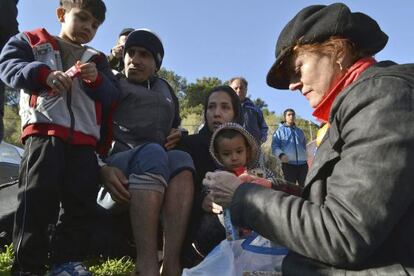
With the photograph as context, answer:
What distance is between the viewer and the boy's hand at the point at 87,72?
2553 mm

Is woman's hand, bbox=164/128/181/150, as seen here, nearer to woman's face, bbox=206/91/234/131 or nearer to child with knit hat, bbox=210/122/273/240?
child with knit hat, bbox=210/122/273/240

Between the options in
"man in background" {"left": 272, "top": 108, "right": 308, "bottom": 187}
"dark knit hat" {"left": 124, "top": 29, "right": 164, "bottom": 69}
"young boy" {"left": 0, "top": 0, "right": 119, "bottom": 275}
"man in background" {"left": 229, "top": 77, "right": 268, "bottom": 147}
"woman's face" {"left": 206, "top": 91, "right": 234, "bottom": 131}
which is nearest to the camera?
"young boy" {"left": 0, "top": 0, "right": 119, "bottom": 275}

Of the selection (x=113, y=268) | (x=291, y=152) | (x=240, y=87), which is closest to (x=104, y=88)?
(x=113, y=268)

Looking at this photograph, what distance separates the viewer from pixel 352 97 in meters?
1.35

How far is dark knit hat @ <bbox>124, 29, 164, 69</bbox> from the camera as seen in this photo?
3.21 meters

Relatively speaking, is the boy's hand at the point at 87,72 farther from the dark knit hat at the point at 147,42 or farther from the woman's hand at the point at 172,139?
the woman's hand at the point at 172,139

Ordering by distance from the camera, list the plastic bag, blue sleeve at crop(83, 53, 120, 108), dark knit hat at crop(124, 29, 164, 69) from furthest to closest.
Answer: dark knit hat at crop(124, 29, 164, 69) < blue sleeve at crop(83, 53, 120, 108) < the plastic bag

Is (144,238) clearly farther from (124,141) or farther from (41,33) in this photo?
(41,33)

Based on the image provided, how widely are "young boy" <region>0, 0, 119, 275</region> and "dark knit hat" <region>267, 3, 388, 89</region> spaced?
1.33 metres

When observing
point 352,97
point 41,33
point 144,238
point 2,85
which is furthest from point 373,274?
point 2,85

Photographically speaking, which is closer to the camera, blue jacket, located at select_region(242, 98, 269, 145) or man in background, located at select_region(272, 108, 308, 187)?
blue jacket, located at select_region(242, 98, 269, 145)

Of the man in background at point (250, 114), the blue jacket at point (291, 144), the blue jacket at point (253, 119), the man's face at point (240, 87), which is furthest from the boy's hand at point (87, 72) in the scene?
the blue jacket at point (291, 144)

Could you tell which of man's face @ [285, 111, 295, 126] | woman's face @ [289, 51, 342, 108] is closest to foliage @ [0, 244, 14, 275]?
woman's face @ [289, 51, 342, 108]

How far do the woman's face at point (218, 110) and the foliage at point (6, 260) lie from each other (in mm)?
1766
